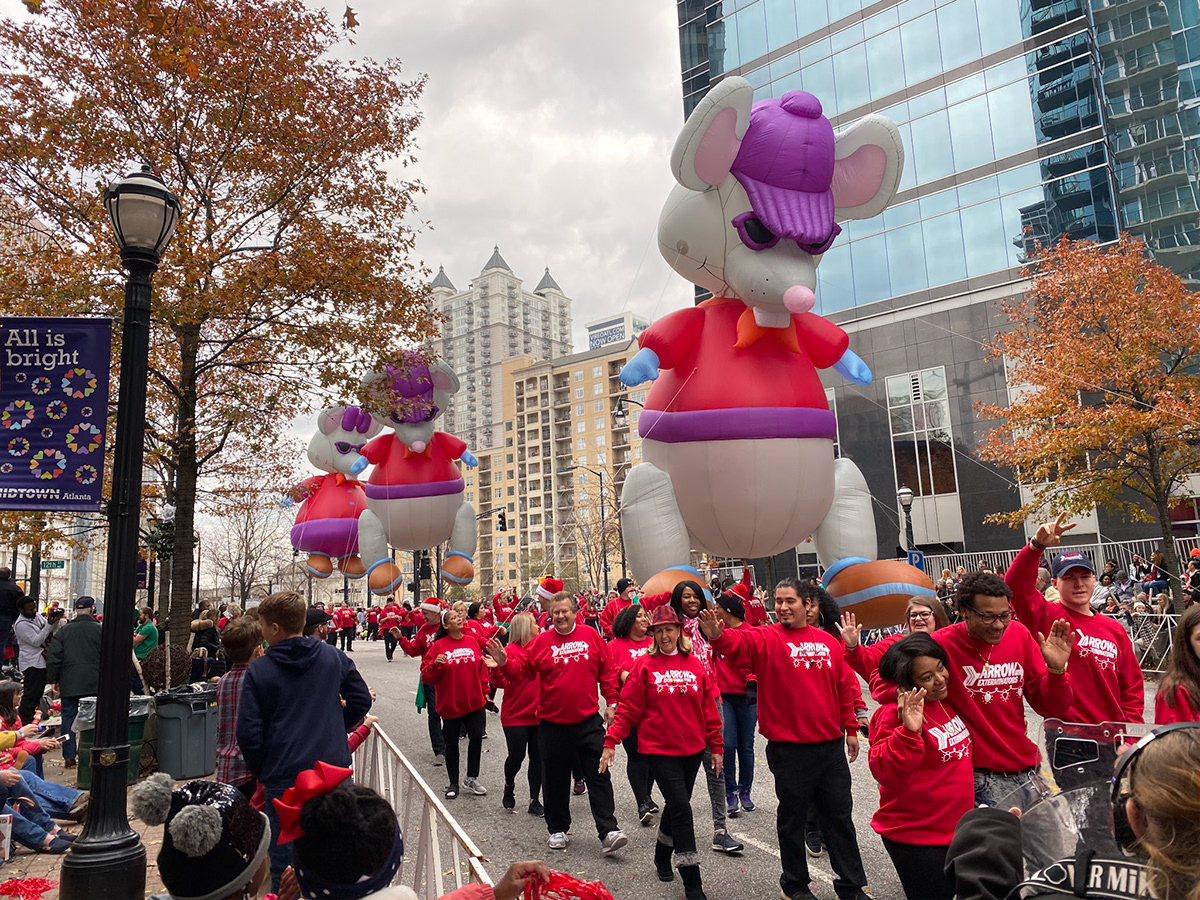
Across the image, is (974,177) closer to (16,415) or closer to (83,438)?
(83,438)

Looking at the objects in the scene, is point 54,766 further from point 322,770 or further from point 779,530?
point 322,770

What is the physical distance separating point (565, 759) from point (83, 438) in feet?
13.5

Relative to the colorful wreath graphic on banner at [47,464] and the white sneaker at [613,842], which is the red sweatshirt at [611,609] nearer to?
the white sneaker at [613,842]

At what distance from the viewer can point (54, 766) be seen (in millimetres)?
10266

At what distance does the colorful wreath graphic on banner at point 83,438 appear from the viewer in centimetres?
578

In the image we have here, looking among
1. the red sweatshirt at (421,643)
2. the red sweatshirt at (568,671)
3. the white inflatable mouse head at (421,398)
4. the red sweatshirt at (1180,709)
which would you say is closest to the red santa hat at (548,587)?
the red sweatshirt at (421,643)

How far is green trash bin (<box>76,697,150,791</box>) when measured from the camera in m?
8.02

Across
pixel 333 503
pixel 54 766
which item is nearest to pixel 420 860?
pixel 54 766

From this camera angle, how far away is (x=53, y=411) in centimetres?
580

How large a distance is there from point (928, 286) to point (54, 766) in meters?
27.9

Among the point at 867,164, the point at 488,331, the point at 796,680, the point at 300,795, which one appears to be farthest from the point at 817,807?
the point at 488,331

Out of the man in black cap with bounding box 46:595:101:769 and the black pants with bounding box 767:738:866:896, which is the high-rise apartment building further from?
the black pants with bounding box 767:738:866:896

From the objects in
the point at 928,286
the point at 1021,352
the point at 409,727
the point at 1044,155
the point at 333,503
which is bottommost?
the point at 409,727

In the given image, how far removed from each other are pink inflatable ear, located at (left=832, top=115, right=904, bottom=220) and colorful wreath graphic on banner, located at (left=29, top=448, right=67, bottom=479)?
776 cm
